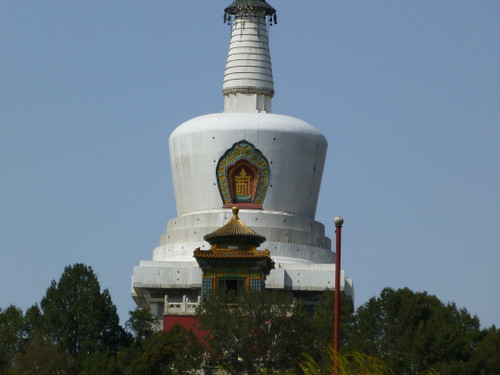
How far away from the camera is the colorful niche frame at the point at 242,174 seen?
152 feet

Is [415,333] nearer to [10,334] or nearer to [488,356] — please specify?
[488,356]

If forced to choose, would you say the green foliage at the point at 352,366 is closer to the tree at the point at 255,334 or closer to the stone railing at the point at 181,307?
the tree at the point at 255,334

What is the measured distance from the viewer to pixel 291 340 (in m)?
35.2

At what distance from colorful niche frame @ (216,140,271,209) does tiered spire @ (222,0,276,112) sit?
1.78 meters

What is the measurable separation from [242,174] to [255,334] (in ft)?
39.8

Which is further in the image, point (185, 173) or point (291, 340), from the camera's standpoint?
point (185, 173)

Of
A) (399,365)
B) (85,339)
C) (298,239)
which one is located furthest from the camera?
(298,239)

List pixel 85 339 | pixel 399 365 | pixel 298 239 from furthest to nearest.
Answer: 1. pixel 298 239
2. pixel 85 339
3. pixel 399 365

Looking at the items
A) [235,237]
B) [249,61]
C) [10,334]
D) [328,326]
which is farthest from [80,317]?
[249,61]

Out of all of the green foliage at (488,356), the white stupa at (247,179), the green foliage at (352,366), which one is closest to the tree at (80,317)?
the white stupa at (247,179)

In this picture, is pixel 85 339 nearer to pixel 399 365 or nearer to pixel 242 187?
pixel 399 365

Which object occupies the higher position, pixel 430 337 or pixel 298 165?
pixel 298 165

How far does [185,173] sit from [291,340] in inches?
Result: 515

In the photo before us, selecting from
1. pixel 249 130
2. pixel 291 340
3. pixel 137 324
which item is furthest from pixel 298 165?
pixel 291 340
